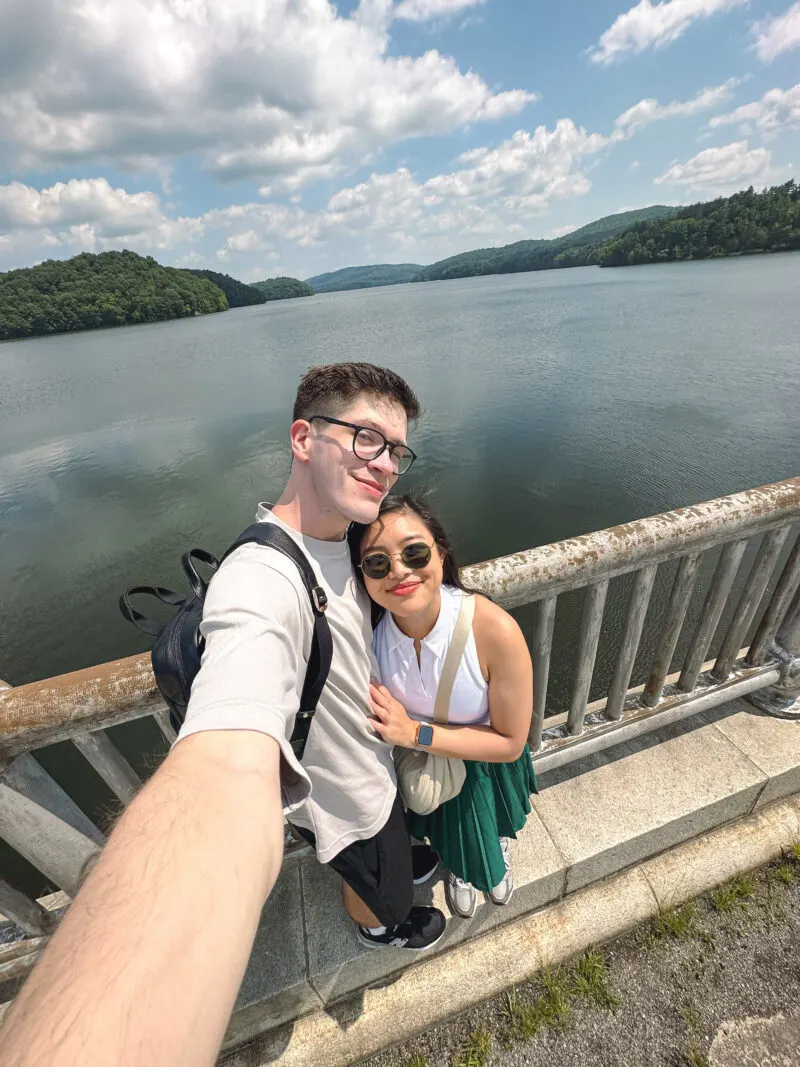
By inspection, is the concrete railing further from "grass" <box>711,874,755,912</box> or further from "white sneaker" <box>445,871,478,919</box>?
"grass" <box>711,874,755,912</box>

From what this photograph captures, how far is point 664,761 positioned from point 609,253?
126457 millimetres

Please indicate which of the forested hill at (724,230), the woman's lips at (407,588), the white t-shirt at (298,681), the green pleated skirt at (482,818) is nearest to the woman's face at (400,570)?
the woman's lips at (407,588)

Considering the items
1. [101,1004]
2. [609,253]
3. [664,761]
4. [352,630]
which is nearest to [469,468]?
[664,761]

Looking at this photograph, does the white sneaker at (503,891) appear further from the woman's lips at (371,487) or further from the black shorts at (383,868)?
the woman's lips at (371,487)

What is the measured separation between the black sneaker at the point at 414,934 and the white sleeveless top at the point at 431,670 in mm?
1147

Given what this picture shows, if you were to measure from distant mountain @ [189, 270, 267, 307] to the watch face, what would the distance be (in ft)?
512

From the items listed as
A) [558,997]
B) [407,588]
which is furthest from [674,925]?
[407,588]

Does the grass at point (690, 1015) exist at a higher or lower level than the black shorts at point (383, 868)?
lower

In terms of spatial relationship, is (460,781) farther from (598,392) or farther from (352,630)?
(598,392)

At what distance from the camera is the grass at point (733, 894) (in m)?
2.37

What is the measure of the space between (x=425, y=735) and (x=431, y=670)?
0.78 ft

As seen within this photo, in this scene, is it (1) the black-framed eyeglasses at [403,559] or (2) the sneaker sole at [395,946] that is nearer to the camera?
(1) the black-framed eyeglasses at [403,559]

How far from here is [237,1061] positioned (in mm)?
2061

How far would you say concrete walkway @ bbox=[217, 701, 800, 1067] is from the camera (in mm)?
2102
